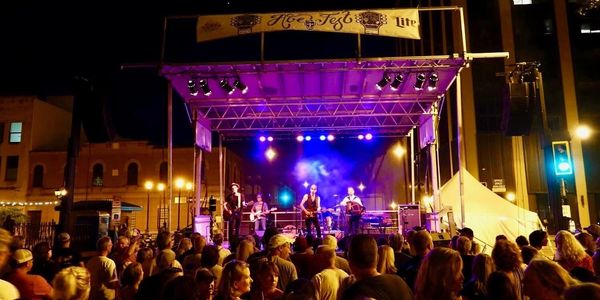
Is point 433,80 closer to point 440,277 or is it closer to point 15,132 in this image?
point 440,277

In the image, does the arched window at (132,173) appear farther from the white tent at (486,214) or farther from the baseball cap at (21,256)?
the baseball cap at (21,256)

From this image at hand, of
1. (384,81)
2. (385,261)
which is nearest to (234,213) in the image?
(384,81)

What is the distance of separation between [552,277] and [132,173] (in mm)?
36764

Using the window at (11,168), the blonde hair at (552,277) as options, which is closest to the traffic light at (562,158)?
the blonde hair at (552,277)

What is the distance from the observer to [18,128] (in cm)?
3797

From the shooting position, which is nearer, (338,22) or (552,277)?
(552,277)

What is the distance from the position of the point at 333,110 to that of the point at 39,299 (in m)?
13.7

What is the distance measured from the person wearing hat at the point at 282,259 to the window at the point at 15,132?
40.0 metres

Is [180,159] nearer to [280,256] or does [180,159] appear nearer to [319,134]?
[319,134]

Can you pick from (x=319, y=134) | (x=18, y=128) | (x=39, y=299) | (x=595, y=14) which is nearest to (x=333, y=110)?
(x=319, y=134)

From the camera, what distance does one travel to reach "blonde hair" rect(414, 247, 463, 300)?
9.35ft

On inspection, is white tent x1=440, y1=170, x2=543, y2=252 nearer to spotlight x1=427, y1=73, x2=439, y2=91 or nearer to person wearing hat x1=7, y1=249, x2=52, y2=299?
spotlight x1=427, y1=73, x2=439, y2=91

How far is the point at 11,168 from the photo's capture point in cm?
3766

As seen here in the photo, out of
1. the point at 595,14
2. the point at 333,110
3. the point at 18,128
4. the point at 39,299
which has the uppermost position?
the point at 595,14
